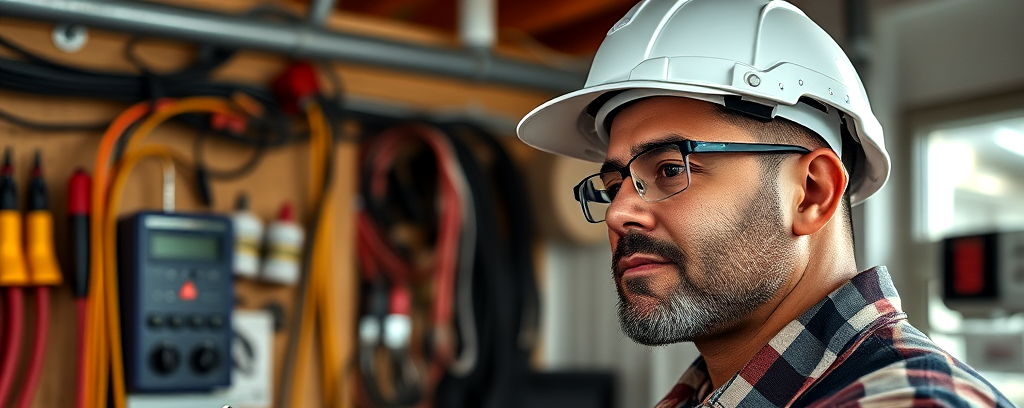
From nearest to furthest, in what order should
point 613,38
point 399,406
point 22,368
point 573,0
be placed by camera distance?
point 613,38
point 22,368
point 399,406
point 573,0

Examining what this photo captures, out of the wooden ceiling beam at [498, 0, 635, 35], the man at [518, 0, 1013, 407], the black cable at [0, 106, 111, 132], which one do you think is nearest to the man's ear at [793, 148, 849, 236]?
the man at [518, 0, 1013, 407]

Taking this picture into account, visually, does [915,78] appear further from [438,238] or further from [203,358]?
[203,358]

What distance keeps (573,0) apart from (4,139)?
1622 millimetres

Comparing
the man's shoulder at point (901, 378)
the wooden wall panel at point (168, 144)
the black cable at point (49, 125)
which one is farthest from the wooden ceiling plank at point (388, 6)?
the man's shoulder at point (901, 378)

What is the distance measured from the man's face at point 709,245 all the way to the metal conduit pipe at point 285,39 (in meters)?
1.29

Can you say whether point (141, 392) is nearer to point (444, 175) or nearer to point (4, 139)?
point (4, 139)

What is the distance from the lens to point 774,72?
1345mm

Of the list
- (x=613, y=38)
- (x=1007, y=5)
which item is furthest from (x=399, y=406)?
(x=1007, y=5)

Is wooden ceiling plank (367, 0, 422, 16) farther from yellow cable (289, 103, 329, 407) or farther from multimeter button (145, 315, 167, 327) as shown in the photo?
multimeter button (145, 315, 167, 327)

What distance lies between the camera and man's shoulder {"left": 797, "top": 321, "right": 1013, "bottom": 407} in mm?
1023

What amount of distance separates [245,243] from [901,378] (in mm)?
1703

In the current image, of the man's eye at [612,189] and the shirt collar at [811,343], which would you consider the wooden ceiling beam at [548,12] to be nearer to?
the man's eye at [612,189]

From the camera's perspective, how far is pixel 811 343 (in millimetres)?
1278

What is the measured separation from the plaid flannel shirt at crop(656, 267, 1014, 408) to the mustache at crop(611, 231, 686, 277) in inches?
6.6
